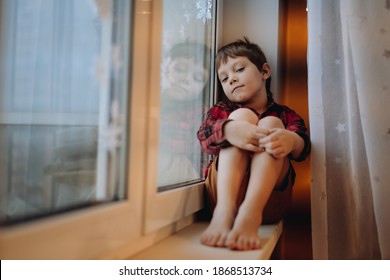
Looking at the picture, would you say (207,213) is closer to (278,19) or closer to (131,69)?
(131,69)

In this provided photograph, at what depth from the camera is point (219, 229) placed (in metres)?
0.53

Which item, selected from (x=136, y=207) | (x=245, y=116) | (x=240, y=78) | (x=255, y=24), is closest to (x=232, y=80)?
(x=240, y=78)

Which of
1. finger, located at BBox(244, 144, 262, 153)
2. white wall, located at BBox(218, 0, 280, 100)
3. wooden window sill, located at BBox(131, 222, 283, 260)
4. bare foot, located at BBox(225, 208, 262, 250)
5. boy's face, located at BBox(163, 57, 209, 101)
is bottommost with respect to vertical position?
wooden window sill, located at BBox(131, 222, 283, 260)

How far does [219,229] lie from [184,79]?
1.06 ft

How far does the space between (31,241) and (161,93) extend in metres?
0.34

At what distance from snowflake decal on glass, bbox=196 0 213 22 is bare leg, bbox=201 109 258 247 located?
302 mm

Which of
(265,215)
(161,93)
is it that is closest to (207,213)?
(265,215)

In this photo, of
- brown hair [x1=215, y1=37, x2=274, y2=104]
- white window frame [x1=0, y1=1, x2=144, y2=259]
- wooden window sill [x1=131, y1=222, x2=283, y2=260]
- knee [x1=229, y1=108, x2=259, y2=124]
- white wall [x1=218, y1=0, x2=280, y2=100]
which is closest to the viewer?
white window frame [x1=0, y1=1, x2=144, y2=259]

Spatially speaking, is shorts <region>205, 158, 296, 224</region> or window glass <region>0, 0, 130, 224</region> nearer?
window glass <region>0, 0, 130, 224</region>

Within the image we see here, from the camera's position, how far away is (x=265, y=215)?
2.28 ft

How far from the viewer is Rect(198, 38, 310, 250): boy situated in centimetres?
54

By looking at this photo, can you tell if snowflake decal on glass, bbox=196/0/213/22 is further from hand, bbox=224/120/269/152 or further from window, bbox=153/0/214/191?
hand, bbox=224/120/269/152

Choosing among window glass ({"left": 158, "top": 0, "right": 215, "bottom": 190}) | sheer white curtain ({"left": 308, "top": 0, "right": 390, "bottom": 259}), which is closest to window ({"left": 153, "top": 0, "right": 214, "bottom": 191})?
window glass ({"left": 158, "top": 0, "right": 215, "bottom": 190})

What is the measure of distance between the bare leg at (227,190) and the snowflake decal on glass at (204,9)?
0.99 feet
